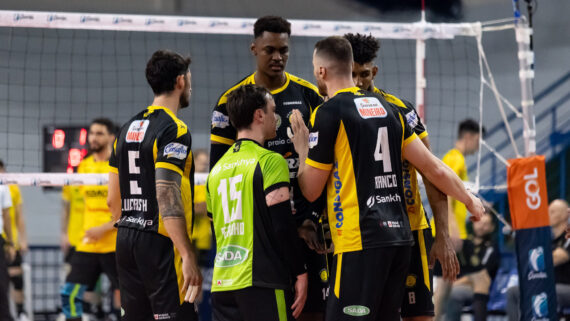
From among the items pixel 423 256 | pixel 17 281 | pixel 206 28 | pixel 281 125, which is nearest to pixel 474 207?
pixel 423 256

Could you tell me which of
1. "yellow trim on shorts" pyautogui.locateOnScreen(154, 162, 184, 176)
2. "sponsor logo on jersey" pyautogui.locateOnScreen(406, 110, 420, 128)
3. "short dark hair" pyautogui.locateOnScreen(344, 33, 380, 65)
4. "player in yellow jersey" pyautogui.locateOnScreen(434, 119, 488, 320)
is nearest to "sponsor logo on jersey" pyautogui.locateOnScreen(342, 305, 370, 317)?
"sponsor logo on jersey" pyautogui.locateOnScreen(406, 110, 420, 128)

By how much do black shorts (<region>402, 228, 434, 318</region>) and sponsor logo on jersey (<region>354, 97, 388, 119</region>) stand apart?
0.81 m

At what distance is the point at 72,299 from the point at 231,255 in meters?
4.28

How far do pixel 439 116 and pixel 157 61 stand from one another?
10.1 meters

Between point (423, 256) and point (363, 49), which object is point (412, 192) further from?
point (363, 49)

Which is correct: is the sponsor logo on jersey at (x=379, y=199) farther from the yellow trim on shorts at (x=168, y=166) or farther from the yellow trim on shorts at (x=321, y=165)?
the yellow trim on shorts at (x=168, y=166)

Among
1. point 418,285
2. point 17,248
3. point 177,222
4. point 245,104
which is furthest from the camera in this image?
point 17,248

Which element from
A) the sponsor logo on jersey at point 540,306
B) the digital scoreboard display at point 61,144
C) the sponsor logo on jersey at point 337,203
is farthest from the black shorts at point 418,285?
the digital scoreboard display at point 61,144

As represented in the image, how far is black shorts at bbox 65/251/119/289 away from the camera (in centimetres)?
792

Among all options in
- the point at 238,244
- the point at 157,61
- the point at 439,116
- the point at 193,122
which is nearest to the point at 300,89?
the point at 157,61

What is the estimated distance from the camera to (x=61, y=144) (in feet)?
33.7

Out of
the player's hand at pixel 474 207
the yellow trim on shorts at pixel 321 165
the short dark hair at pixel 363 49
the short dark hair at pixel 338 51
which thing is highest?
the short dark hair at pixel 363 49

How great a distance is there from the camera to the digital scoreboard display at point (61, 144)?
10.2 metres

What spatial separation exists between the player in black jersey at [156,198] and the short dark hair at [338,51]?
113cm
